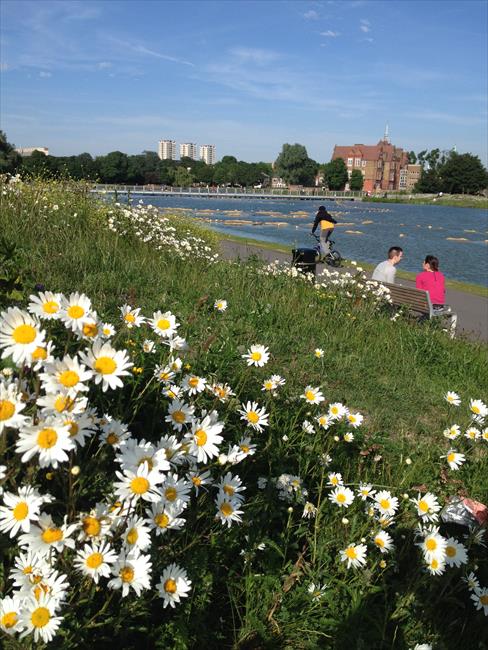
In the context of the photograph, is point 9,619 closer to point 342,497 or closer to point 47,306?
point 47,306

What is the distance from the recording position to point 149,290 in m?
5.69

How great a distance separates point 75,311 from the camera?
1476 millimetres

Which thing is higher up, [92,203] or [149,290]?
[92,203]

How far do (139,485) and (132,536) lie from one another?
0.17m

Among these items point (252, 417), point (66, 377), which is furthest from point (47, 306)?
point (252, 417)

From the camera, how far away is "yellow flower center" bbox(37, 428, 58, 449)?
1.21 metres

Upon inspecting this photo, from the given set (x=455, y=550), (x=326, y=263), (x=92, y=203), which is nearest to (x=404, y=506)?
(x=455, y=550)

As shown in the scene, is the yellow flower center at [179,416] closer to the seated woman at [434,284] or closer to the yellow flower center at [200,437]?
the yellow flower center at [200,437]

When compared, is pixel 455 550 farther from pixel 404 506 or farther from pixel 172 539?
pixel 172 539

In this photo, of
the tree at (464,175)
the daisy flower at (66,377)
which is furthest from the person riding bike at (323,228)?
the tree at (464,175)

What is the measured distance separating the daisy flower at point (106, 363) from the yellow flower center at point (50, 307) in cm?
20

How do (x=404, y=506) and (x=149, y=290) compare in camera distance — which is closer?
(x=404, y=506)

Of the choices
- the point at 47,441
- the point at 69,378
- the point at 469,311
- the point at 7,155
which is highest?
the point at 7,155

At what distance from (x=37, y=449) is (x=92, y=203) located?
861 cm
